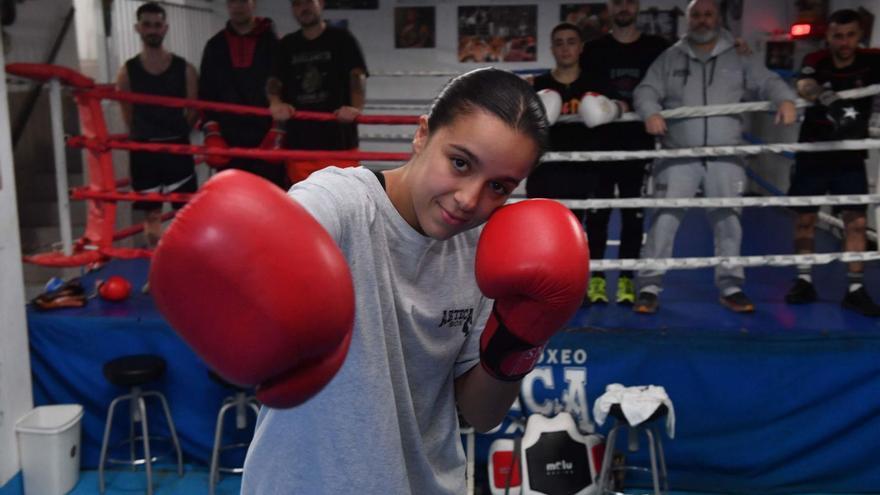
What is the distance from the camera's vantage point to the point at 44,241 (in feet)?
15.1

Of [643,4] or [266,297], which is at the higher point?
[643,4]

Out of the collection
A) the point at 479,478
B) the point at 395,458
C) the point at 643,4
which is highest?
the point at 643,4

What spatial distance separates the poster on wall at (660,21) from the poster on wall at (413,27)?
1.81 m

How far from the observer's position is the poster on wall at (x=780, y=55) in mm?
6961

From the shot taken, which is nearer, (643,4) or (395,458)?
(395,458)

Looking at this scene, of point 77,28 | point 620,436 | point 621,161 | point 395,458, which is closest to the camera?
point 395,458

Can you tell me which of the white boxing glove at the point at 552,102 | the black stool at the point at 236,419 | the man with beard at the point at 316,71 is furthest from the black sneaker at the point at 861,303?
the black stool at the point at 236,419

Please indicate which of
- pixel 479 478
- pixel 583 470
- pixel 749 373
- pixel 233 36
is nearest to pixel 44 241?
pixel 233 36

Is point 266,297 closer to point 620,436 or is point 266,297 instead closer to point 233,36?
point 620,436

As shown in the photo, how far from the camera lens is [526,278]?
3.68ft

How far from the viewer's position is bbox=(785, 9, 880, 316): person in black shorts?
9.99 feet

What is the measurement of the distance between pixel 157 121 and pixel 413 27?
3.97 meters

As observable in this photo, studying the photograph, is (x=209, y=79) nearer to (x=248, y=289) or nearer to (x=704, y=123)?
(x=704, y=123)

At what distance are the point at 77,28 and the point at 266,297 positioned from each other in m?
5.05
